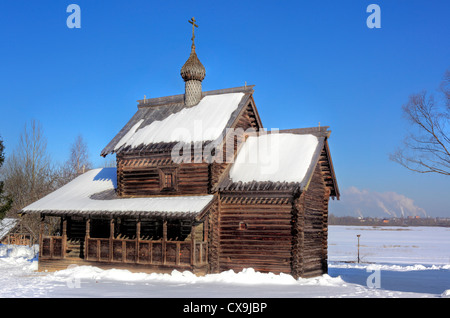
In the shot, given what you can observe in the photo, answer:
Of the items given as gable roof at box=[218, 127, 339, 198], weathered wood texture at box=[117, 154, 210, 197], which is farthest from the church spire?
weathered wood texture at box=[117, 154, 210, 197]

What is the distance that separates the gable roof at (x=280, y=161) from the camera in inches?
A: 888

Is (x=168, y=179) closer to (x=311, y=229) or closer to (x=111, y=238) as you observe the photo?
(x=111, y=238)

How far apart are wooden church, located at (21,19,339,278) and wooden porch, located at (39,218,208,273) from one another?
5 centimetres

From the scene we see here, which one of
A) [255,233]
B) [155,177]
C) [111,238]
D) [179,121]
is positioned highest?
[179,121]

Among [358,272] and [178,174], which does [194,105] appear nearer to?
[178,174]

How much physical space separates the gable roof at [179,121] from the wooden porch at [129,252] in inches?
169

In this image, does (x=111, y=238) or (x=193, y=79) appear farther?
(x=193, y=79)

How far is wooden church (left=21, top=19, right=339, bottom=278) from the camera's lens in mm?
22484

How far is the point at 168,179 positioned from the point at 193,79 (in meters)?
6.70

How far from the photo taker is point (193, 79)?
28.5 m

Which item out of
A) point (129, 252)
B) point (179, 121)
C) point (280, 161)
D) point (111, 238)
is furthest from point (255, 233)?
point (179, 121)

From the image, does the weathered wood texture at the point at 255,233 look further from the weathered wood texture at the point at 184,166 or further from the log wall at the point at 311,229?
the weathered wood texture at the point at 184,166
